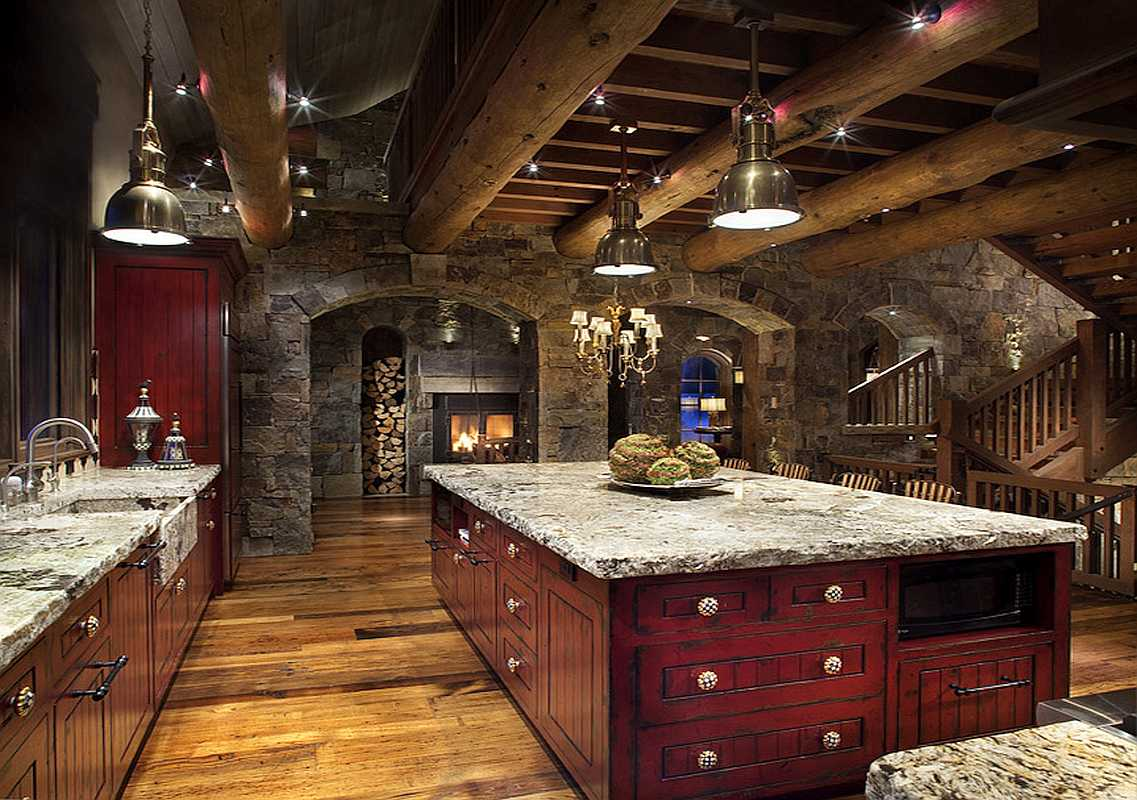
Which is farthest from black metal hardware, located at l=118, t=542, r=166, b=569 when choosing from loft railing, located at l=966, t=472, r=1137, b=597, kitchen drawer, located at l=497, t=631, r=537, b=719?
loft railing, located at l=966, t=472, r=1137, b=597

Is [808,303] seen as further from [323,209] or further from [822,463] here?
[323,209]

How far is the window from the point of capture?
13867 millimetres

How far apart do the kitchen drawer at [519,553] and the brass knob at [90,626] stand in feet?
4.52

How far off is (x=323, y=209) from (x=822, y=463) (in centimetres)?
557

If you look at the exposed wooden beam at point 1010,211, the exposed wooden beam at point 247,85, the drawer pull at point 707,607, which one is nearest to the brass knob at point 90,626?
the drawer pull at point 707,607

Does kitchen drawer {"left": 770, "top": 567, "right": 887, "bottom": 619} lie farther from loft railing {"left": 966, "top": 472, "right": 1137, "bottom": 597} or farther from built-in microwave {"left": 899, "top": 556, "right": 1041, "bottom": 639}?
loft railing {"left": 966, "top": 472, "right": 1137, "bottom": 597}

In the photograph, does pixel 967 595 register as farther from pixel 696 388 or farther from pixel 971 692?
pixel 696 388

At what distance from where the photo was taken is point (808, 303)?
8.27m

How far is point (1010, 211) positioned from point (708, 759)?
5.08 m

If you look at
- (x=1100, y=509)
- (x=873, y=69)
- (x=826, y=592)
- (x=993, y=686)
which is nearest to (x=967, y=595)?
(x=993, y=686)

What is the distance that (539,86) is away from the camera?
3430mm

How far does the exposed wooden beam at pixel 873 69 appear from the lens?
3.04 meters

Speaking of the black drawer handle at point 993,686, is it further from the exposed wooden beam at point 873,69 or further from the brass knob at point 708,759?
the exposed wooden beam at point 873,69

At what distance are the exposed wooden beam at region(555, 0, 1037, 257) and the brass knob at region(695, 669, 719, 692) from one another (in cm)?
264
